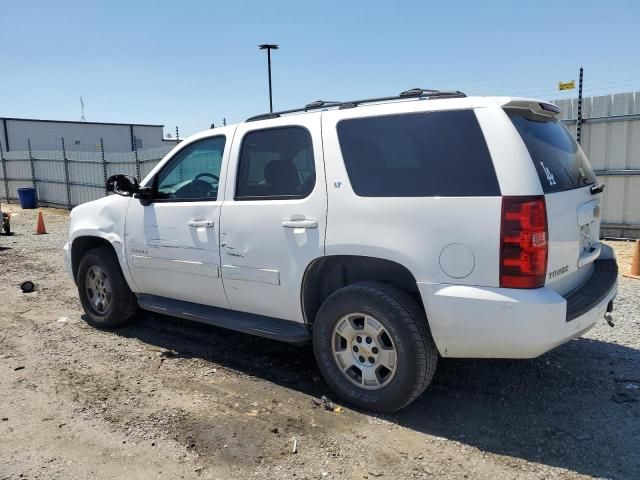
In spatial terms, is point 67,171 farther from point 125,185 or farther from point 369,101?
point 369,101

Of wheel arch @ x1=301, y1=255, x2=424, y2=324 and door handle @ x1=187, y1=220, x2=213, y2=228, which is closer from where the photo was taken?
wheel arch @ x1=301, y1=255, x2=424, y2=324

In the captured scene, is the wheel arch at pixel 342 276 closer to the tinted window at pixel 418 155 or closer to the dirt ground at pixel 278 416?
the tinted window at pixel 418 155

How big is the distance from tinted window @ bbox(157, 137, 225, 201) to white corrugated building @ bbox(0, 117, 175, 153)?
31.2 meters

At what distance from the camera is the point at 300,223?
3771 millimetres

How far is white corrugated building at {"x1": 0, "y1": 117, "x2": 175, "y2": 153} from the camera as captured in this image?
3281 centimetres

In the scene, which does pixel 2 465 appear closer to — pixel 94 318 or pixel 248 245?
pixel 248 245

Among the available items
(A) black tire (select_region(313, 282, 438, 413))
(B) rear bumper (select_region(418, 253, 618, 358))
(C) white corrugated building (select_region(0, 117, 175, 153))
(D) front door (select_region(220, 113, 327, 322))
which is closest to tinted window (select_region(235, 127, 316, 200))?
(D) front door (select_region(220, 113, 327, 322))

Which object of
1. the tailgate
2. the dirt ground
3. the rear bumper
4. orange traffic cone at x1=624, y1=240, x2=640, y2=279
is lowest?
the dirt ground

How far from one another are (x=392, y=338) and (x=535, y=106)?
177 cm

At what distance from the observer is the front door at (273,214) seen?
3781 millimetres

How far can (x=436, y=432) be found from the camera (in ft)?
11.2

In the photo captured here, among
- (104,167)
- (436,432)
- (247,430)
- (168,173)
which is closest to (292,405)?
(247,430)

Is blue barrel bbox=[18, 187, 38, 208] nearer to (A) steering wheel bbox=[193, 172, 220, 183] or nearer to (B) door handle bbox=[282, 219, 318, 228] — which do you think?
(A) steering wheel bbox=[193, 172, 220, 183]

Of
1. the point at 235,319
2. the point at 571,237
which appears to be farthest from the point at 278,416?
the point at 571,237
